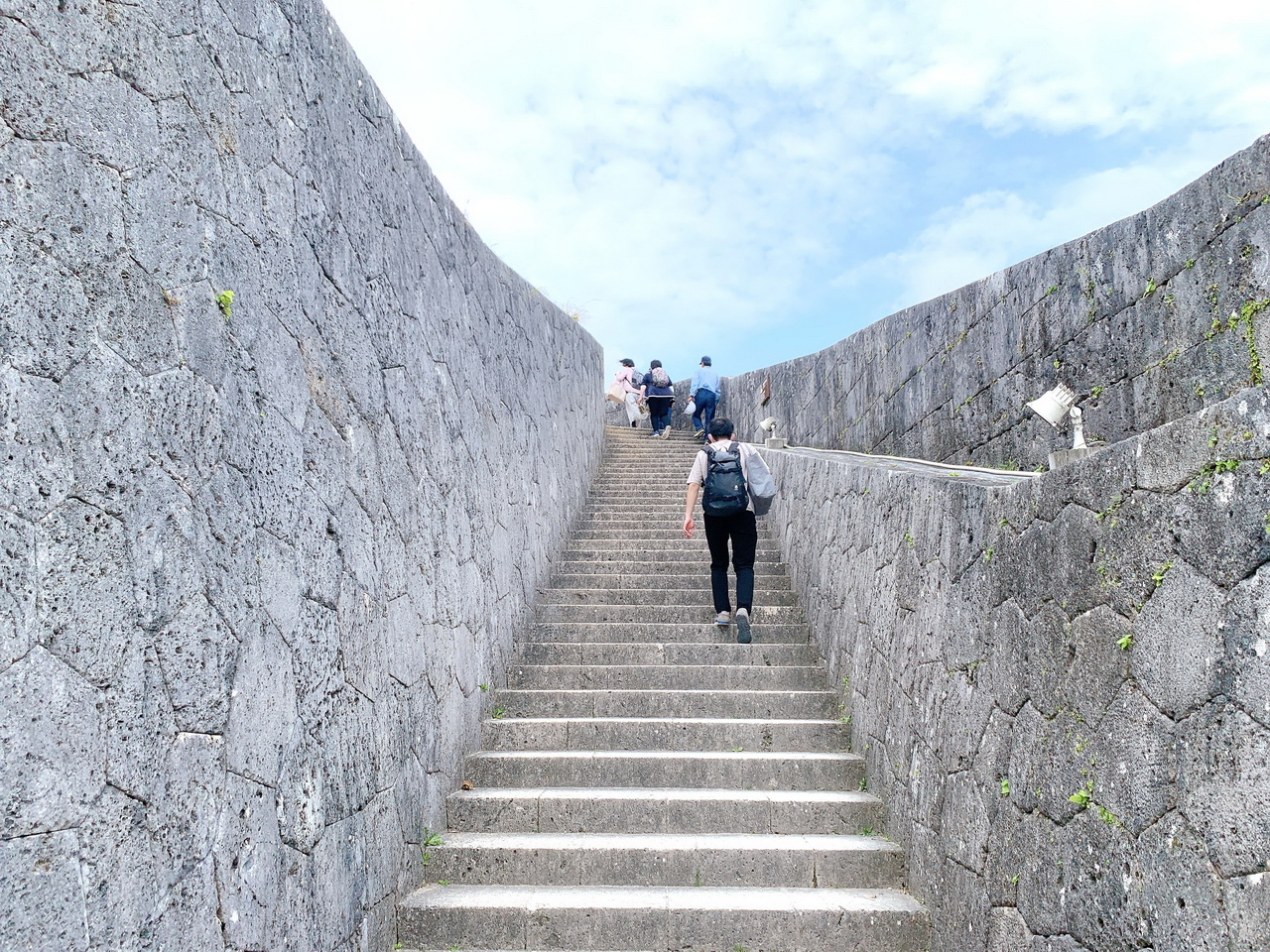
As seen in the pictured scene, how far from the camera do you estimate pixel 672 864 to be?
3510mm

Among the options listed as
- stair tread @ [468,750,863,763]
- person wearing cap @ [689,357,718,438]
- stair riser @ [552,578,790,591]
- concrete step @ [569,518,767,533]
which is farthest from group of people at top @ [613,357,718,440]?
stair tread @ [468,750,863,763]

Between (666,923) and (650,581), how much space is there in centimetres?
325

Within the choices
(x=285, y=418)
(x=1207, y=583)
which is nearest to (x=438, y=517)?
(x=285, y=418)

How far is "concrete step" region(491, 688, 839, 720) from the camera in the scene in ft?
15.3

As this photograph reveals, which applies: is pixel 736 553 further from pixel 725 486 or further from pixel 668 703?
pixel 668 703

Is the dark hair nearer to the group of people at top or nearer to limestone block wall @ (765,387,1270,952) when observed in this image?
limestone block wall @ (765,387,1270,952)

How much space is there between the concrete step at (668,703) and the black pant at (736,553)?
0.84 metres

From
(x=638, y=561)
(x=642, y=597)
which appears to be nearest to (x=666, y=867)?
(x=642, y=597)

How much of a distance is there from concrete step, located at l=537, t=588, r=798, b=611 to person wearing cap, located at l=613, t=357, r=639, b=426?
812 centimetres

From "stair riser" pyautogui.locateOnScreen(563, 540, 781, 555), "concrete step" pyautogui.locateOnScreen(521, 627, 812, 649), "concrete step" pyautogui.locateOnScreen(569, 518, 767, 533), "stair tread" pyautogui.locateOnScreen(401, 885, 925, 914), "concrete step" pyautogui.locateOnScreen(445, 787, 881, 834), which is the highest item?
"concrete step" pyautogui.locateOnScreen(569, 518, 767, 533)

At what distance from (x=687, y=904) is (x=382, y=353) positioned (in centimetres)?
231

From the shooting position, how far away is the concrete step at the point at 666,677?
4953 mm

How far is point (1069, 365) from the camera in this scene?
4.58 meters

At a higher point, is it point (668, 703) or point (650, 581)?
point (650, 581)
